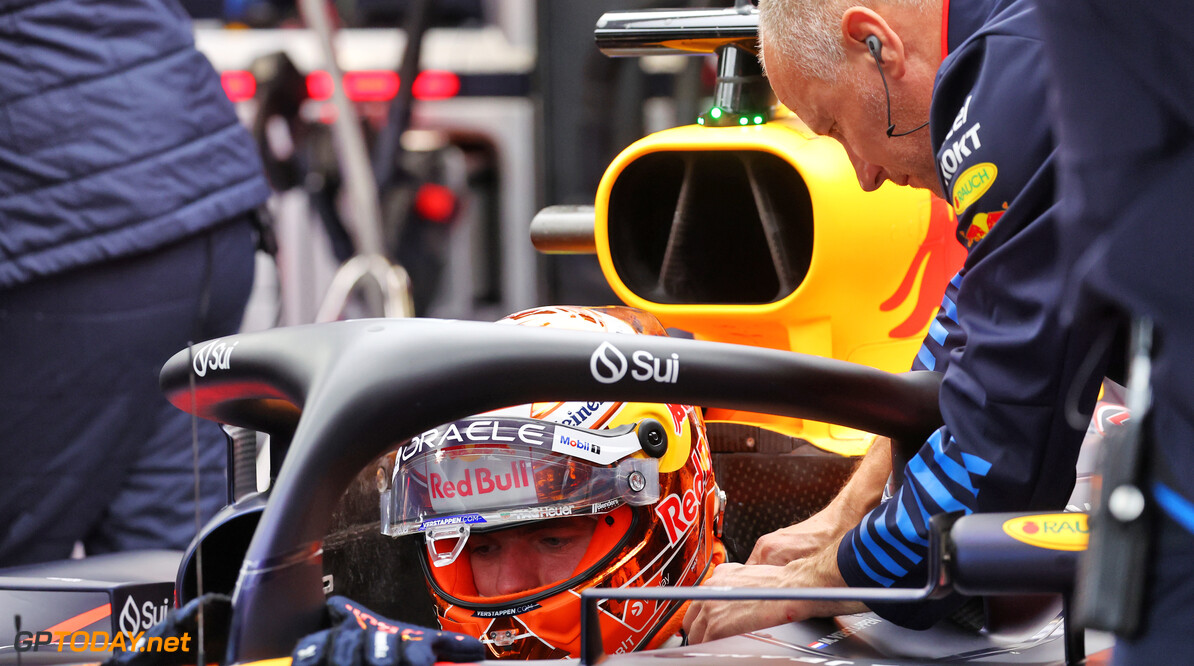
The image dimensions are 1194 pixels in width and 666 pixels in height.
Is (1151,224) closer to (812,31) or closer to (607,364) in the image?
(607,364)

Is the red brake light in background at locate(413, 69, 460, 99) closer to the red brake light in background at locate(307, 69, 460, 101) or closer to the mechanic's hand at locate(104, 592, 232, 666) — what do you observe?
the red brake light in background at locate(307, 69, 460, 101)

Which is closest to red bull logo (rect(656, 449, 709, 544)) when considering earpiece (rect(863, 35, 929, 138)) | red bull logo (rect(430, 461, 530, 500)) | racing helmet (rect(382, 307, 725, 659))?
racing helmet (rect(382, 307, 725, 659))

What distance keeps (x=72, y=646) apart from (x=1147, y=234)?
0.90m

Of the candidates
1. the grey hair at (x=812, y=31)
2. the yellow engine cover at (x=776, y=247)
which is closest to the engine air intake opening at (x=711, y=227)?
the yellow engine cover at (x=776, y=247)

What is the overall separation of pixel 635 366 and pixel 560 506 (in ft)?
0.93

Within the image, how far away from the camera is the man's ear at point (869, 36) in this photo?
121 centimetres

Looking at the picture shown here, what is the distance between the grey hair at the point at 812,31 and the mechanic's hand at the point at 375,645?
2.55 ft

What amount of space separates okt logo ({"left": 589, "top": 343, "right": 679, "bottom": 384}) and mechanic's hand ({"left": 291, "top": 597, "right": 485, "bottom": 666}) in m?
0.20

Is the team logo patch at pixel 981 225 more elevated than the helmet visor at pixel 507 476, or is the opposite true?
the team logo patch at pixel 981 225

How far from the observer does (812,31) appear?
125 cm

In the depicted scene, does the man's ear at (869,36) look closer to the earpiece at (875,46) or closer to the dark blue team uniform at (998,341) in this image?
the earpiece at (875,46)

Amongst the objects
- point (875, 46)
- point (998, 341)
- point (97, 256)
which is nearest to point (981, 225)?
point (998, 341)

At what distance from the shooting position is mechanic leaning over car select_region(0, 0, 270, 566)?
160 cm

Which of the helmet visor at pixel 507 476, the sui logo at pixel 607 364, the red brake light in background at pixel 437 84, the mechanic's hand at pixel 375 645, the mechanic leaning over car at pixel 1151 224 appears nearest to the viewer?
the mechanic leaning over car at pixel 1151 224
